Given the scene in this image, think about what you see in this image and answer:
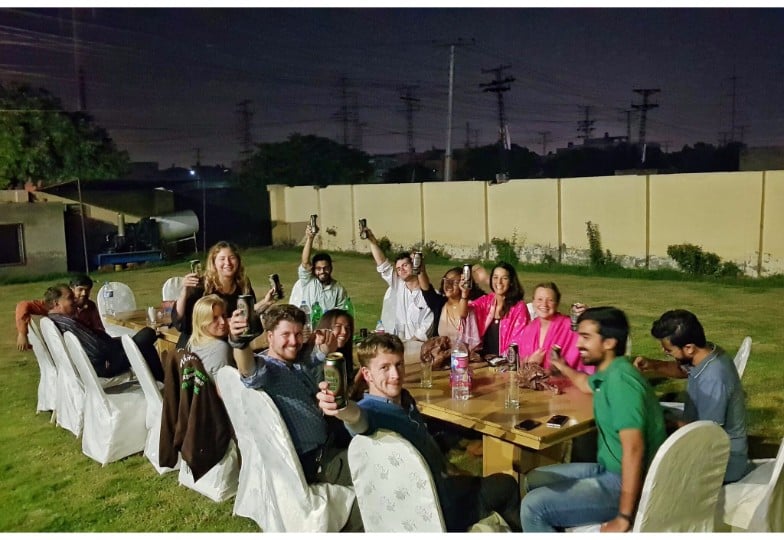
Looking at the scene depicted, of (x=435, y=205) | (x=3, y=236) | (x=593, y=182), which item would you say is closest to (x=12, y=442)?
(x=3, y=236)

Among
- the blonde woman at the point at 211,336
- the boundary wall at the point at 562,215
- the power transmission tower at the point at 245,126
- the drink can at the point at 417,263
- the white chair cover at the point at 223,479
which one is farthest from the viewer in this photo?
the boundary wall at the point at 562,215

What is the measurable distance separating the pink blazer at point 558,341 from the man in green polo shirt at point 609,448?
708mm

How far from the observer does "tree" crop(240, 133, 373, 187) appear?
7.99 meters

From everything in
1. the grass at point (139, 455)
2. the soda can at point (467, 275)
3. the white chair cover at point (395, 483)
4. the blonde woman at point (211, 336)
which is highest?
the soda can at point (467, 275)

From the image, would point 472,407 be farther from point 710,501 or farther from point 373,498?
point 710,501

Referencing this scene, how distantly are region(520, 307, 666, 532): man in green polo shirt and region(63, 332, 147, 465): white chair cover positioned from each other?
1957 millimetres

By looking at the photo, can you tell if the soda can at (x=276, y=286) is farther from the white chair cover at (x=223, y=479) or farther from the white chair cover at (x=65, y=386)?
the white chair cover at (x=65, y=386)

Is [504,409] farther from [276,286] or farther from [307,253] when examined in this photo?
[307,253]

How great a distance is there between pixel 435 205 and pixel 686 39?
4.35 metres

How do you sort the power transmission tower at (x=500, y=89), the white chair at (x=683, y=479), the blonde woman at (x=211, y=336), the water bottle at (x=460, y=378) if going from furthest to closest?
the power transmission tower at (x=500, y=89), the blonde woman at (x=211, y=336), the water bottle at (x=460, y=378), the white chair at (x=683, y=479)

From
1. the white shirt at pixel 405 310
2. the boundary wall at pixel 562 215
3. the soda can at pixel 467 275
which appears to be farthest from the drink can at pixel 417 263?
the boundary wall at pixel 562 215

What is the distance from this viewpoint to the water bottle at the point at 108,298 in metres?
4.31

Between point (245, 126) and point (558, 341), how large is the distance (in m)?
4.58

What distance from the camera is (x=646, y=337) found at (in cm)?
527
